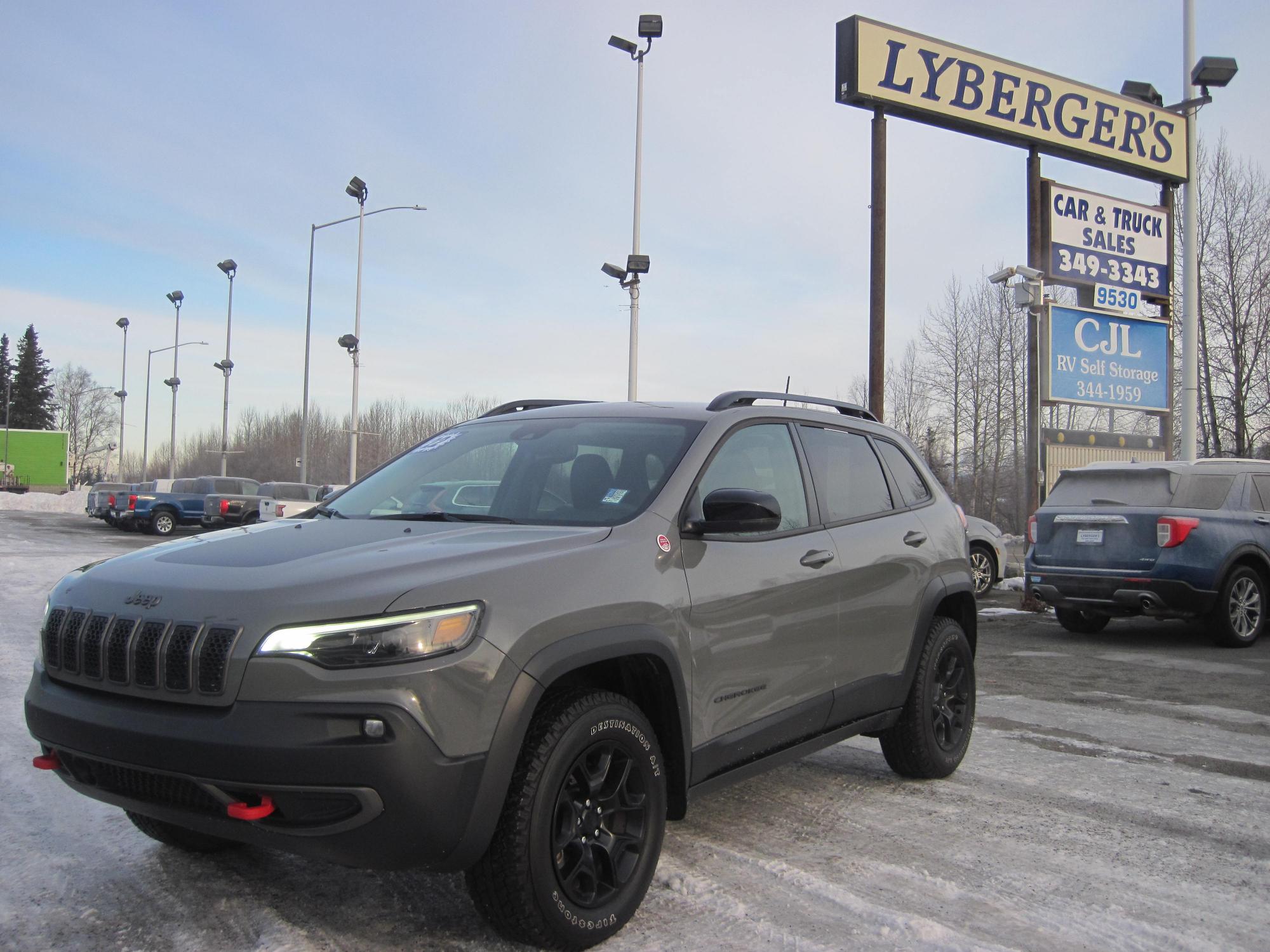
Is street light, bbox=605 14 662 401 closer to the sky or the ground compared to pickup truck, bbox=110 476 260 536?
closer to the sky

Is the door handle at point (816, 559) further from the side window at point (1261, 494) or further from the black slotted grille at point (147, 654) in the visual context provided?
the side window at point (1261, 494)

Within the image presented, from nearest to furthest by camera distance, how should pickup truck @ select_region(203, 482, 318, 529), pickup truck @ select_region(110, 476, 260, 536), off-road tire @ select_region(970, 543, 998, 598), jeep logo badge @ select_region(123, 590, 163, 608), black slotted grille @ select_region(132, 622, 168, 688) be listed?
1. black slotted grille @ select_region(132, 622, 168, 688)
2. jeep logo badge @ select_region(123, 590, 163, 608)
3. off-road tire @ select_region(970, 543, 998, 598)
4. pickup truck @ select_region(203, 482, 318, 529)
5. pickup truck @ select_region(110, 476, 260, 536)

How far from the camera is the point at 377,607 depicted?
9.20 feet

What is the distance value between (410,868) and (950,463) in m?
43.7

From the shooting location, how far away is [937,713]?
5246 millimetres

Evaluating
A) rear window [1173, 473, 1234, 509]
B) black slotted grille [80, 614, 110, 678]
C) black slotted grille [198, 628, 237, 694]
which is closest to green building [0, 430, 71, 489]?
rear window [1173, 473, 1234, 509]


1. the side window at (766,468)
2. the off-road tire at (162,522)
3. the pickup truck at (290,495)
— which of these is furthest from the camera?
the off-road tire at (162,522)

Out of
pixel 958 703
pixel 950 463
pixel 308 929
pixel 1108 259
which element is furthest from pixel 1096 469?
pixel 950 463

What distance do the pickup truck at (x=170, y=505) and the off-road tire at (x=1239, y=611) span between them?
97.8 feet

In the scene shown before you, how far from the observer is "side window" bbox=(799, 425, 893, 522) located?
4727 mm

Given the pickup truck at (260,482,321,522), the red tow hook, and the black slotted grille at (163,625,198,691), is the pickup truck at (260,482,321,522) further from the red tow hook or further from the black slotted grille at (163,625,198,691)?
the red tow hook

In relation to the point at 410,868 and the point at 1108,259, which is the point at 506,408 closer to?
the point at 410,868

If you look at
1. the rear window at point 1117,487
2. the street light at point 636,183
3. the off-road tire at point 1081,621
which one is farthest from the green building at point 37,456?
the rear window at point 1117,487

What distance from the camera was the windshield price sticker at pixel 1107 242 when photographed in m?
16.7
